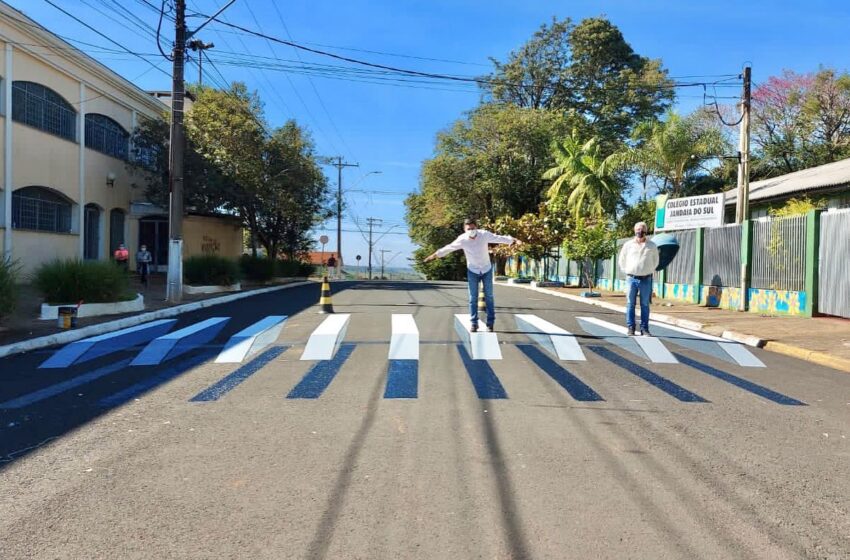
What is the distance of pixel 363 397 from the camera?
6.23 meters

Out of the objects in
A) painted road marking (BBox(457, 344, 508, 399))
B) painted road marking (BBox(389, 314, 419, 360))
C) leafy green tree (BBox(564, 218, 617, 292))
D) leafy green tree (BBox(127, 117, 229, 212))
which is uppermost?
leafy green tree (BBox(127, 117, 229, 212))

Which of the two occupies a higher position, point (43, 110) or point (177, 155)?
point (43, 110)

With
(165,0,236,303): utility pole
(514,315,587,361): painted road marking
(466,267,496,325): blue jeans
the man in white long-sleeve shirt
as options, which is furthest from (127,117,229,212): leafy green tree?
(466,267,496,325): blue jeans

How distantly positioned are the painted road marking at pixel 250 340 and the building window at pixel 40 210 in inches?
478

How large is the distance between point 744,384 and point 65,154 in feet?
74.0

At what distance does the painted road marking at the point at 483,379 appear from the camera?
637cm

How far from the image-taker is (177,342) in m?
9.80

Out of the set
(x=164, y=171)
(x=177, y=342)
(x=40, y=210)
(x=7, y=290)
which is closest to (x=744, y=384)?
(x=177, y=342)

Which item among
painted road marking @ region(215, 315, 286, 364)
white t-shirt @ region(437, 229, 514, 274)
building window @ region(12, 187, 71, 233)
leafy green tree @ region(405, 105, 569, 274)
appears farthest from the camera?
leafy green tree @ region(405, 105, 569, 274)

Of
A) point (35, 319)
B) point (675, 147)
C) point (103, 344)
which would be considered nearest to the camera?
point (103, 344)

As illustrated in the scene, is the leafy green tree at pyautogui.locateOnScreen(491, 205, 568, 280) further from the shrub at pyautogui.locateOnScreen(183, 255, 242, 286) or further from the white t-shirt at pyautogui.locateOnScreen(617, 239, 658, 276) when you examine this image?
the white t-shirt at pyautogui.locateOnScreen(617, 239, 658, 276)

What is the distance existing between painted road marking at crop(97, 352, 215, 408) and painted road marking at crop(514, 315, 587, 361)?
467 centimetres

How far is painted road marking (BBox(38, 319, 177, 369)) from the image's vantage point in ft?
27.3

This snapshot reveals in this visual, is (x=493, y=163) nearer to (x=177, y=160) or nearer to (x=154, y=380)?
(x=177, y=160)
